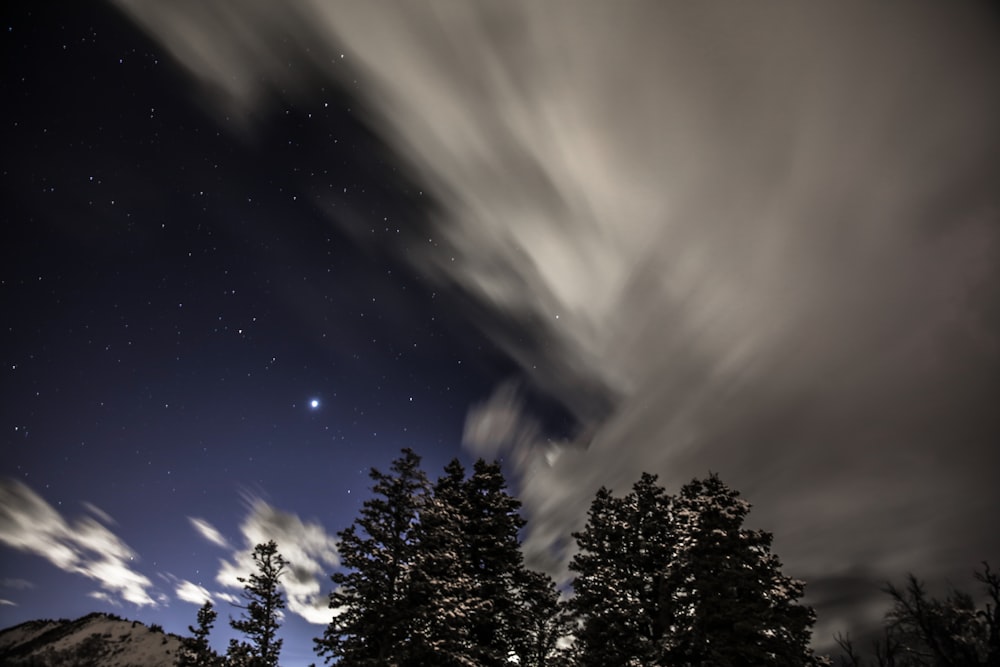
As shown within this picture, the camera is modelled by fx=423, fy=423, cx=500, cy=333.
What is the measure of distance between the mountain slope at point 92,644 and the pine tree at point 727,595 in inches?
4395

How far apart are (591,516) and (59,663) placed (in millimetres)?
127776

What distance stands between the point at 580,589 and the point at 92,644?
5181 inches

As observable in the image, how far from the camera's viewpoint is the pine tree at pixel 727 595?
50.7ft

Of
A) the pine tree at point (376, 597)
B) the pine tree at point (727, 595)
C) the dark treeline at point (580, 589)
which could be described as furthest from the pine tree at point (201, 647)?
the pine tree at point (727, 595)

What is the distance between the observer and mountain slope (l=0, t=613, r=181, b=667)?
87.8m

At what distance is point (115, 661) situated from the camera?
8806 centimetres

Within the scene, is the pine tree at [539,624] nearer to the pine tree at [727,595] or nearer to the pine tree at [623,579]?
the pine tree at [623,579]

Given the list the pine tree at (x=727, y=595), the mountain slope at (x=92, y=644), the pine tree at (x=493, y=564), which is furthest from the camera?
the mountain slope at (x=92, y=644)

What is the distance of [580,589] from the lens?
61.6ft

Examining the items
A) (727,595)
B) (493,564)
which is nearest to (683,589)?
(727,595)

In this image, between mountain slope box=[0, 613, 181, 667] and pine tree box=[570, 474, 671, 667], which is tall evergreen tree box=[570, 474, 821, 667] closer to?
pine tree box=[570, 474, 671, 667]

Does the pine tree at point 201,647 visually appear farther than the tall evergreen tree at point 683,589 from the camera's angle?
Yes

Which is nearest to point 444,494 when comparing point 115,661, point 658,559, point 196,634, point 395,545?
point 395,545

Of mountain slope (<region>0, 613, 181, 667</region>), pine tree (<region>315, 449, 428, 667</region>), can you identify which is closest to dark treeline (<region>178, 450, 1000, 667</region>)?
pine tree (<region>315, 449, 428, 667</region>)
